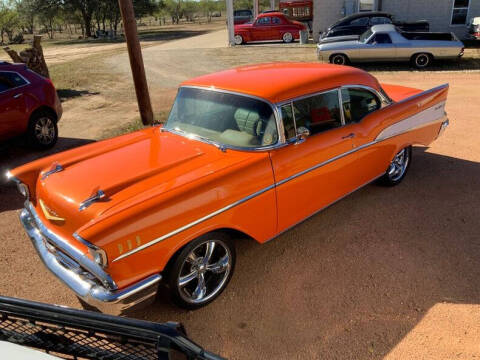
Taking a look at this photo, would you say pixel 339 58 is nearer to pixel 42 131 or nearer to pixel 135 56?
pixel 135 56

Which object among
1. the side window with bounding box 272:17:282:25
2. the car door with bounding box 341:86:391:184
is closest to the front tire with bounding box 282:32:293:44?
the side window with bounding box 272:17:282:25

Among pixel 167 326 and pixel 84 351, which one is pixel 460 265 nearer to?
pixel 167 326

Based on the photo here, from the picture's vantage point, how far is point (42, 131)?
728 cm

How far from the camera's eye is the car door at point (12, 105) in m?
6.60

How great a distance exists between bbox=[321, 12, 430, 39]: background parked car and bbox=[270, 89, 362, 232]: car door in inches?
486

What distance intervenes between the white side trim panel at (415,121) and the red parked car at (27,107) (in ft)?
19.7

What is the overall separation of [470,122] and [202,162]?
6.44 m

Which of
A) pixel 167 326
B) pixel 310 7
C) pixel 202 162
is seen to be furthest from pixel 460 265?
pixel 310 7

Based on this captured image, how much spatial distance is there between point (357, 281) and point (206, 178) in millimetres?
1702

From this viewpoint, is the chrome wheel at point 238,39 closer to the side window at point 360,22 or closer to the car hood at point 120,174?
the side window at point 360,22

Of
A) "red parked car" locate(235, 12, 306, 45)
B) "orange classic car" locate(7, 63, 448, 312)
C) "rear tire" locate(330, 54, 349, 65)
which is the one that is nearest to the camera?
"orange classic car" locate(7, 63, 448, 312)

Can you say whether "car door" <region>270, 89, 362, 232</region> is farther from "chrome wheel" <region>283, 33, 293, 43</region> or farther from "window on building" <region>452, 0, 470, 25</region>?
"chrome wheel" <region>283, 33, 293, 43</region>

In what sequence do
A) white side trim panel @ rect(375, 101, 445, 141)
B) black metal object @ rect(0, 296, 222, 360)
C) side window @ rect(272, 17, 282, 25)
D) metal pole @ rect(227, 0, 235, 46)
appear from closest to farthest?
black metal object @ rect(0, 296, 222, 360), white side trim panel @ rect(375, 101, 445, 141), metal pole @ rect(227, 0, 235, 46), side window @ rect(272, 17, 282, 25)

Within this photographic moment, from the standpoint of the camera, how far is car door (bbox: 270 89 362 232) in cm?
358
